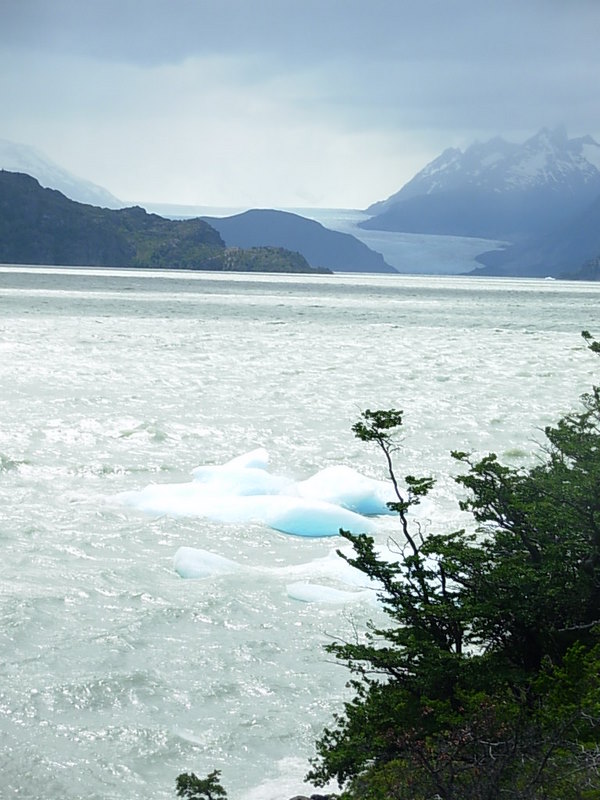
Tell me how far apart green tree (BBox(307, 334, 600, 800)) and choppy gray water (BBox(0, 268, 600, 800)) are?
1523 mm

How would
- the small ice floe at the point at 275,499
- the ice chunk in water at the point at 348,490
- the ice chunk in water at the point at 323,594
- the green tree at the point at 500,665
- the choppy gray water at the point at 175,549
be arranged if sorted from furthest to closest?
Result: the ice chunk in water at the point at 348,490, the small ice floe at the point at 275,499, the ice chunk in water at the point at 323,594, the choppy gray water at the point at 175,549, the green tree at the point at 500,665

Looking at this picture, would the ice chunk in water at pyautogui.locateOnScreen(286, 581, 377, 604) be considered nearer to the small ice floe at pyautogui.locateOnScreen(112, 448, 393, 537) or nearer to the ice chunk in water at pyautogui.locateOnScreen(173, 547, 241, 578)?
the ice chunk in water at pyautogui.locateOnScreen(173, 547, 241, 578)

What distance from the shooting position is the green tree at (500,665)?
6090 millimetres

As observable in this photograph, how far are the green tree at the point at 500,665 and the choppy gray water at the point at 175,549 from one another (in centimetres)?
152

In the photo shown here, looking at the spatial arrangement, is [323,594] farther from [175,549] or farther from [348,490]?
[348,490]

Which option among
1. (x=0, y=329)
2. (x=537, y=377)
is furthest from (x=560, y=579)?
(x=0, y=329)

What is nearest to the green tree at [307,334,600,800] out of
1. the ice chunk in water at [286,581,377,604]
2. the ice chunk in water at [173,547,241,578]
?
the ice chunk in water at [286,581,377,604]

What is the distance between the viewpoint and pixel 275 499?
17.2 metres

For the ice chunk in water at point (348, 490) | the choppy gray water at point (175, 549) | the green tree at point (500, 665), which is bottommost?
the choppy gray water at point (175, 549)

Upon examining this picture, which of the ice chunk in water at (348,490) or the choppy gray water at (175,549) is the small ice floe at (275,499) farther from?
the choppy gray water at (175,549)

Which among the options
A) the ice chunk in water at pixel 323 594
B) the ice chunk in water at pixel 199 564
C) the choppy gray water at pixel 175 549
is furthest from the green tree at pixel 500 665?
the ice chunk in water at pixel 199 564

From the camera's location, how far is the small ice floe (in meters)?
16.1

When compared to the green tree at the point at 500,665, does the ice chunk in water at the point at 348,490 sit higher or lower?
lower

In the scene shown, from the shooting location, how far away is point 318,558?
47.9ft
